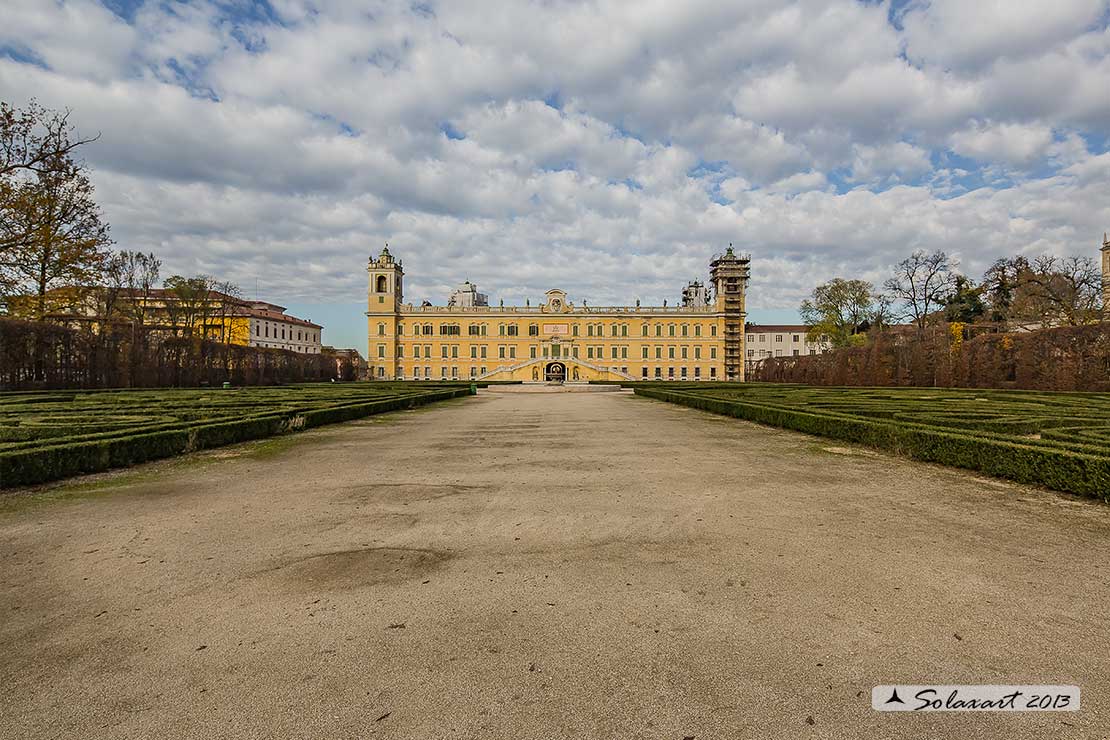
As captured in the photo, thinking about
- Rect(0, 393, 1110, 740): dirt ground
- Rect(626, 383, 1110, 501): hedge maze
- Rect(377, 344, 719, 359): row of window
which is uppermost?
Rect(377, 344, 719, 359): row of window

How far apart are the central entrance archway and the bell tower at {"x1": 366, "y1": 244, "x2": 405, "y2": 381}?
21.5m

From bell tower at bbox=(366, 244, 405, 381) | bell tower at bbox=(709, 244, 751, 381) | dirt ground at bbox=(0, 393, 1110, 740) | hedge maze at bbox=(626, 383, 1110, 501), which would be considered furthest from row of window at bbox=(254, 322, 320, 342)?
dirt ground at bbox=(0, 393, 1110, 740)

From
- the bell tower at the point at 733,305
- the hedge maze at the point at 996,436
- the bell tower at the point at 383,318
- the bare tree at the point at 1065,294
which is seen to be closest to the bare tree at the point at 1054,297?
the bare tree at the point at 1065,294

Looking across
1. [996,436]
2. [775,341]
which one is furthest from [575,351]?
[996,436]

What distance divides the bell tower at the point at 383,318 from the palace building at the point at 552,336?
0.46 feet

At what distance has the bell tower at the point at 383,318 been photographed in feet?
261

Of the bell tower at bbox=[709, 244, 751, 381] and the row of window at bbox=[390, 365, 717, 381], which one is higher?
the bell tower at bbox=[709, 244, 751, 381]

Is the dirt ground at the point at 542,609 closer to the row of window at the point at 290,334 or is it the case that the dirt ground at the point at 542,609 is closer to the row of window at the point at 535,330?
the row of window at the point at 535,330

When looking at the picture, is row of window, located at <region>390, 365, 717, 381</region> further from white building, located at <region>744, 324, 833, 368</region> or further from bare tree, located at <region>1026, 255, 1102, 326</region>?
bare tree, located at <region>1026, 255, 1102, 326</region>

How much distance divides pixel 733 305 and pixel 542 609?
8414 cm

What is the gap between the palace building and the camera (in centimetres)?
8019

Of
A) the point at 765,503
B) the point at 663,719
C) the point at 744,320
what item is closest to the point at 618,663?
the point at 663,719

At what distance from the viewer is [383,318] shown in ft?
262

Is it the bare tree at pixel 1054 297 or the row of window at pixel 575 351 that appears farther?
Result: the row of window at pixel 575 351
